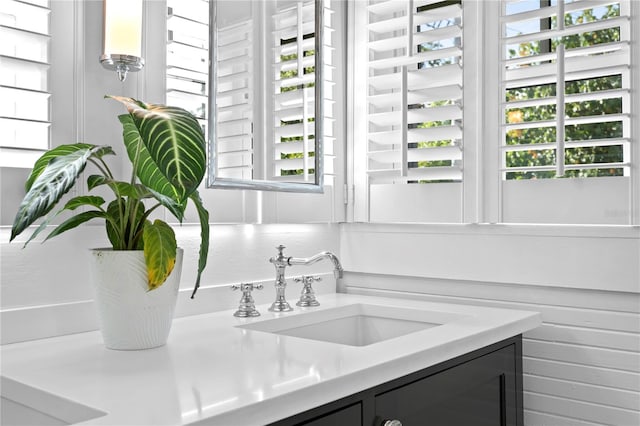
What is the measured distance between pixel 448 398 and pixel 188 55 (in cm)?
109

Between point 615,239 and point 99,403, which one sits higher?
point 615,239

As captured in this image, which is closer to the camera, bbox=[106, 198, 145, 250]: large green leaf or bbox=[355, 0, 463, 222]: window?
bbox=[106, 198, 145, 250]: large green leaf

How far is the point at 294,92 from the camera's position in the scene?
201 cm

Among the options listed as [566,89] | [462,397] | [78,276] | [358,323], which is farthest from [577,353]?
[78,276]

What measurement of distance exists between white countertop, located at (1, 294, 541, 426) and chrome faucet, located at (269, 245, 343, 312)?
0.23m

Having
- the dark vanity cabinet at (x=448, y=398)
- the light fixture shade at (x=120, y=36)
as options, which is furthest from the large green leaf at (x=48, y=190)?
the dark vanity cabinet at (x=448, y=398)

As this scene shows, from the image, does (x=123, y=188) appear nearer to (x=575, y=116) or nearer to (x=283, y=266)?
(x=283, y=266)

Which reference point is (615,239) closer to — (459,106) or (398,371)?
(459,106)

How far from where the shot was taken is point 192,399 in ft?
3.11

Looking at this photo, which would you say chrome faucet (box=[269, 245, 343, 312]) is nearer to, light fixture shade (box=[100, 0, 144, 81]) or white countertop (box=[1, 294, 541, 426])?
white countertop (box=[1, 294, 541, 426])

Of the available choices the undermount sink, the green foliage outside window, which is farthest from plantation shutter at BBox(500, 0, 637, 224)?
the undermount sink

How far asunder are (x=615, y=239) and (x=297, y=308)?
883 millimetres

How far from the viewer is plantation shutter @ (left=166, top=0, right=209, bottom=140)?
166 centimetres

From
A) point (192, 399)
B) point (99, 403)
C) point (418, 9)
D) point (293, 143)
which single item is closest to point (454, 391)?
point (192, 399)
